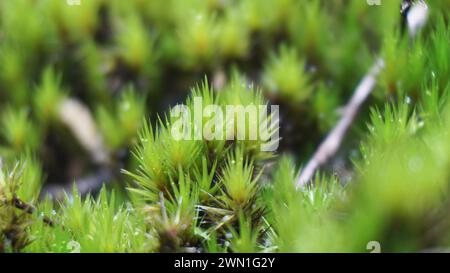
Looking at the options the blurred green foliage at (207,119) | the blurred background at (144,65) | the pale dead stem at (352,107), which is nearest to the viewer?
the blurred green foliage at (207,119)

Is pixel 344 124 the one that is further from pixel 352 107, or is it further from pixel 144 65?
pixel 144 65

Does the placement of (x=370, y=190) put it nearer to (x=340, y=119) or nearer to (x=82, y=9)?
(x=340, y=119)

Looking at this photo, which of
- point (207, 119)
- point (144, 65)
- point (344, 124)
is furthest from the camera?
point (144, 65)

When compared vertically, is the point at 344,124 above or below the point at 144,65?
below

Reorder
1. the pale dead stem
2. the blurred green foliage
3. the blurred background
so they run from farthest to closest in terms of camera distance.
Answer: the blurred background
the pale dead stem
the blurred green foliage

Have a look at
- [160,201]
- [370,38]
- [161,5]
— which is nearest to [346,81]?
[370,38]

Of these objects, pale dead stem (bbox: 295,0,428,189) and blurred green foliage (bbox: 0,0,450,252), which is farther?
pale dead stem (bbox: 295,0,428,189)

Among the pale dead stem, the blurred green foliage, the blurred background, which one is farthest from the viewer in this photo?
the blurred background

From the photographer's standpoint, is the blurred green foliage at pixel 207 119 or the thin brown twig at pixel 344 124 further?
the thin brown twig at pixel 344 124

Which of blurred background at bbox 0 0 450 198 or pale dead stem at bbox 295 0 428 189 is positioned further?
blurred background at bbox 0 0 450 198

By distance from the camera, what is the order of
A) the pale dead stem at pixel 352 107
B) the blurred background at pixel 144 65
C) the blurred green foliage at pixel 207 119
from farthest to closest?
the blurred background at pixel 144 65 < the pale dead stem at pixel 352 107 < the blurred green foliage at pixel 207 119

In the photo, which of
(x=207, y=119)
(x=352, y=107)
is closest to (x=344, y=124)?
(x=352, y=107)
